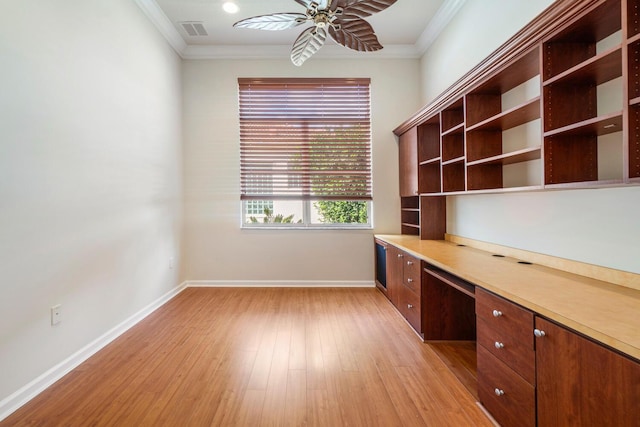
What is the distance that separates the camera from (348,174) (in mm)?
4125

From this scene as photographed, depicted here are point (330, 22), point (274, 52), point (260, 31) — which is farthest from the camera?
point (274, 52)

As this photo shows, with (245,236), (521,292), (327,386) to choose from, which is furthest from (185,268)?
(521,292)

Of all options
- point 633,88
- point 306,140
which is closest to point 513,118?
point 633,88

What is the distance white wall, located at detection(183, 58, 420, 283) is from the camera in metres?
4.09

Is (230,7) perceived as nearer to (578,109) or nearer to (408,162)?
(408,162)

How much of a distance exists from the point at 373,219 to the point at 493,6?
8.69 ft

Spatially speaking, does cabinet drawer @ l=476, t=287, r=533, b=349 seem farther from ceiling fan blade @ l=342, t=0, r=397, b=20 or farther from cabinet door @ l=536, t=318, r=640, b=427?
ceiling fan blade @ l=342, t=0, r=397, b=20

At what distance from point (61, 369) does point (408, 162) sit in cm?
387

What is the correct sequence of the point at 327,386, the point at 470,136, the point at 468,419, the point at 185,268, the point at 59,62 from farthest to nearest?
the point at 185,268, the point at 470,136, the point at 59,62, the point at 327,386, the point at 468,419

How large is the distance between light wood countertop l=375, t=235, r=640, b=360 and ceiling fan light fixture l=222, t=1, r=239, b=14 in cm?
342

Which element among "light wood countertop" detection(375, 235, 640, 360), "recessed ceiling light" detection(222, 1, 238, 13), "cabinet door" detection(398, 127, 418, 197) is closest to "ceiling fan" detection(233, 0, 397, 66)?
"recessed ceiling light" detection(222, 1, 238, 13)

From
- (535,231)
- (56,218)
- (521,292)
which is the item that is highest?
(56,218)

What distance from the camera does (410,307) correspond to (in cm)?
271

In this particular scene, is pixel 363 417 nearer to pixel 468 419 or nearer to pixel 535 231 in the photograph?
pixel 468 419
